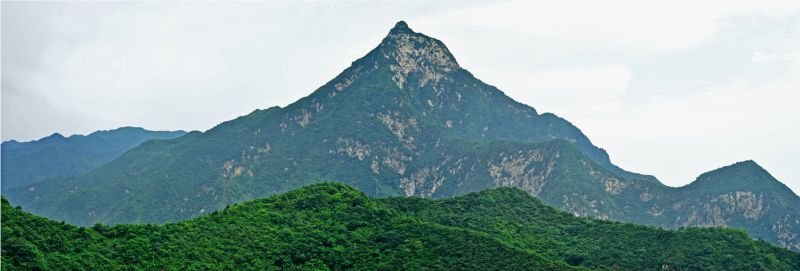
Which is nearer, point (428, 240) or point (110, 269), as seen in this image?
point (110, 269)

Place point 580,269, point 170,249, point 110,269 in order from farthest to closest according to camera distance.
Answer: point 580,269, point 170,249, point 110,269

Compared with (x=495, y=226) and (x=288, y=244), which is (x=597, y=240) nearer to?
(x=495, y=226)

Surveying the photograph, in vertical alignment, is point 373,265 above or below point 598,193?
below

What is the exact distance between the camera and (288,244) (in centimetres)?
7788

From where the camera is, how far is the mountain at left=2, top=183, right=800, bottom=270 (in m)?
61.3

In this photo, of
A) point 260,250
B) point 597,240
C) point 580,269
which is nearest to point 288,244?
point 260,250

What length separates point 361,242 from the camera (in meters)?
81.9

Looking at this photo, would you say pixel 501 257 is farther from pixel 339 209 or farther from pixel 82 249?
pixel 82 249

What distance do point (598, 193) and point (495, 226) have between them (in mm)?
109130

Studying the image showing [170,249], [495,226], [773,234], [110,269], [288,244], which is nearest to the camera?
[110,269]

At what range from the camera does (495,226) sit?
96688 millimetres

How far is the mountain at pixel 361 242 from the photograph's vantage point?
61.3 meters

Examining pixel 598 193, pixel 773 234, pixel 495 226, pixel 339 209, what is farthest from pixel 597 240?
pixel 773 234

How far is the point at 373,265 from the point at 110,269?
1053 inches
